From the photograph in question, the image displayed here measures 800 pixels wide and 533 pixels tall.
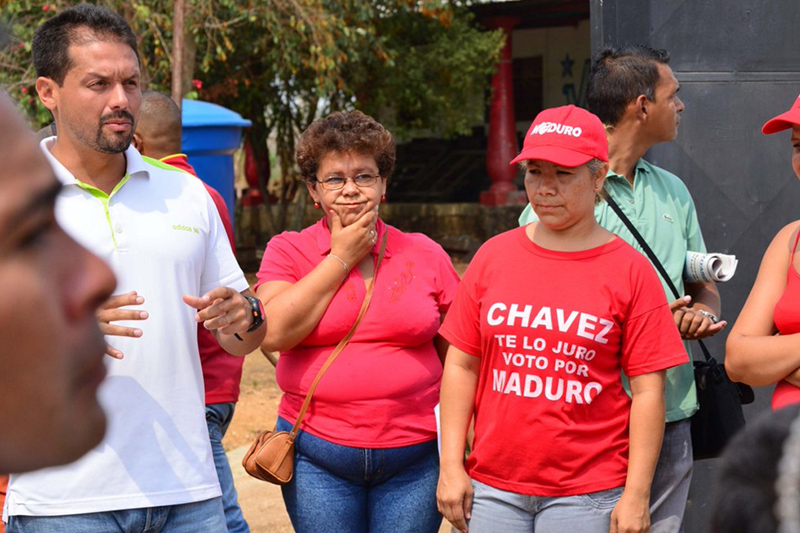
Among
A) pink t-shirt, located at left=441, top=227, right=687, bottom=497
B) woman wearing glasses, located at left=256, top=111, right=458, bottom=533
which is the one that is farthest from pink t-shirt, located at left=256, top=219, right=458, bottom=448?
pink t-shirt, located at left=441, top=227, right=687, bottom=497

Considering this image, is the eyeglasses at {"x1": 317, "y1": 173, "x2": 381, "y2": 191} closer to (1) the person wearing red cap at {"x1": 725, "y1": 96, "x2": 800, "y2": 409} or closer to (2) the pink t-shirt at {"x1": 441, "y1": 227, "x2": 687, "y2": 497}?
(2) the pink t-shirt at {"x1": 441, "y1": 227, "x2": 687, "y2": 497}

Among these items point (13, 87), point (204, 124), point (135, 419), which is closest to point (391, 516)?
point (135, 419)

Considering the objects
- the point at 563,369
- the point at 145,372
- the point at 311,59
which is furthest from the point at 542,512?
the point at 311,59

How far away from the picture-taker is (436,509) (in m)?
3.35

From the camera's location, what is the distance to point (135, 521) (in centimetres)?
269

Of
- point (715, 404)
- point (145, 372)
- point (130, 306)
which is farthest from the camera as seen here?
point (715, 404)

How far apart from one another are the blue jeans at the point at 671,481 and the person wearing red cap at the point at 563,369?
38 cm

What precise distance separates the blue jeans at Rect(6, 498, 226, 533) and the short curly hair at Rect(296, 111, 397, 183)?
1119 millimetres

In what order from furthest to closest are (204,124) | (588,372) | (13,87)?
(13,87)
(204,124)
(588,372)

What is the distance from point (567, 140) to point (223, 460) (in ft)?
5.73

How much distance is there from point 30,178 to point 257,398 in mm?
7976

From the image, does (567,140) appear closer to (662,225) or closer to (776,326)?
(662,225)

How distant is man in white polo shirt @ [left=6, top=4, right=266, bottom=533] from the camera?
265cm

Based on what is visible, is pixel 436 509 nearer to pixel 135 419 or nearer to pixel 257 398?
pixel 135 419
